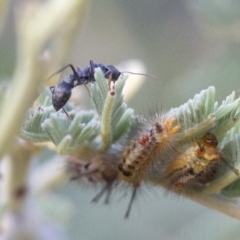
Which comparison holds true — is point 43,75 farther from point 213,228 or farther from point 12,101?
point 213,228

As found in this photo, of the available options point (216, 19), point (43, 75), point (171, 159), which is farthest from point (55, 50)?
point (171, 159)

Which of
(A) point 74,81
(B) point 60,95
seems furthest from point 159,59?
(B) point 60,95

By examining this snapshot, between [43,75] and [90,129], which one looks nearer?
[90,129]


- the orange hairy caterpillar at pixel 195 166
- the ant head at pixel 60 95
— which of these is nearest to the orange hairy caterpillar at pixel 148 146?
the orange hairy caterpillar at pixel 195 166

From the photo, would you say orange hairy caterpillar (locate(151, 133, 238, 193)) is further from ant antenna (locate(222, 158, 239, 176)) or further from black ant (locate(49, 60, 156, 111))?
black ant (locate(49, 60, 156, 111))

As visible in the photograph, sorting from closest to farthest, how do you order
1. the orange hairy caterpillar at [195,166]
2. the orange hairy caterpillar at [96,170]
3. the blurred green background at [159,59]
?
the orange hairy caterpillar at [195,166] < the orange hairy caterpillar at [96,170] < the blurred green background at [159,59]

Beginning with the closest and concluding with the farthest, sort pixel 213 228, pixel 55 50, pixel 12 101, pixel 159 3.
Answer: pixel 12 101, pixel 55 50, pixel 213 228, pixel 159 3

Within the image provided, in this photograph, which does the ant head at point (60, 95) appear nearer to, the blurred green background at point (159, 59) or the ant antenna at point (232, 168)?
the ant antenna at point (232, 168)

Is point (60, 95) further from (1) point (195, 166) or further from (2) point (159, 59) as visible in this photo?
(2) point (159, 59)
